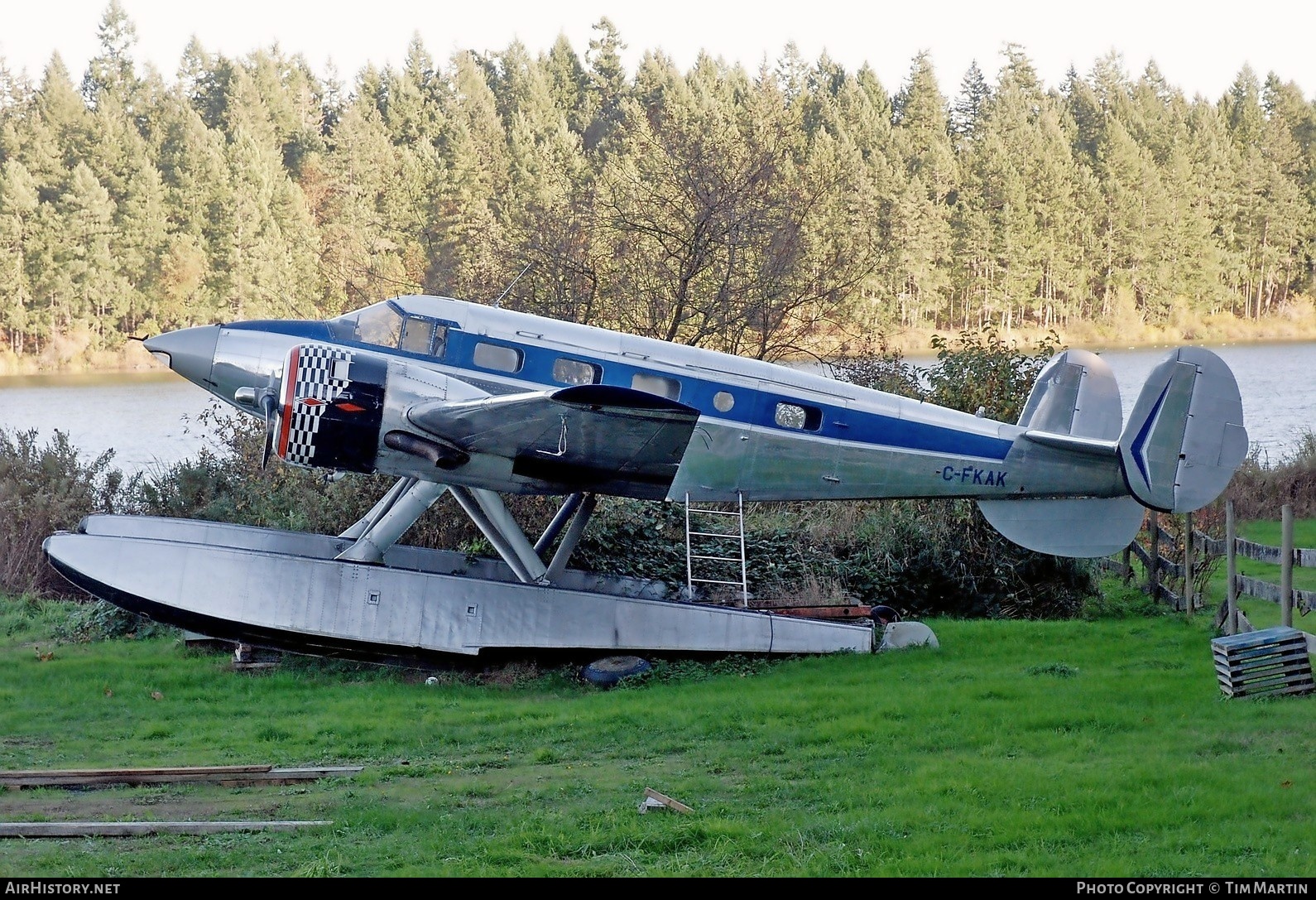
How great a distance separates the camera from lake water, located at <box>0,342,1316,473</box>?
110 ft

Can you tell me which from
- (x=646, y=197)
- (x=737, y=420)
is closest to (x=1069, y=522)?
(x=737, y=420)

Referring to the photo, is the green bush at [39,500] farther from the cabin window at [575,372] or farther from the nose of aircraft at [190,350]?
the cabin window at [575,372]

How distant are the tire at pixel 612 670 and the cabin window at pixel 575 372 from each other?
2.71 m

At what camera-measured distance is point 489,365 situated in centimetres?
1214

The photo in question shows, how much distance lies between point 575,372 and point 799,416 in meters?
2.35

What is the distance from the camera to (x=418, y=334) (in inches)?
477

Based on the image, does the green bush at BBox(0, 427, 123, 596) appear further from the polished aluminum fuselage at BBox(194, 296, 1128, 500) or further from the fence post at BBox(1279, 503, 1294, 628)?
the fence post at BBox(1279, 503, 1294, 628)

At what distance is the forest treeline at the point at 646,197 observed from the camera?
24.6 metres

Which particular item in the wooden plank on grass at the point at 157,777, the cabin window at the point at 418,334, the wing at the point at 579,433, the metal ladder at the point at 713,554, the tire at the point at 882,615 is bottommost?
the wooden plank on grass at the point at 157,777

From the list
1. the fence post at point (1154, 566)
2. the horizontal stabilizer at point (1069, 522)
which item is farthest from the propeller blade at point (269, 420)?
the fence post at point (1154, 566)

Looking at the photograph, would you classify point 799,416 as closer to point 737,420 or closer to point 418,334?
point 737,420

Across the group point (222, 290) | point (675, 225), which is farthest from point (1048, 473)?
point (222, 290)

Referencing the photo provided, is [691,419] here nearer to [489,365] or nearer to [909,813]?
[489,365]

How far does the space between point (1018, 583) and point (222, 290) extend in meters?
44.3
